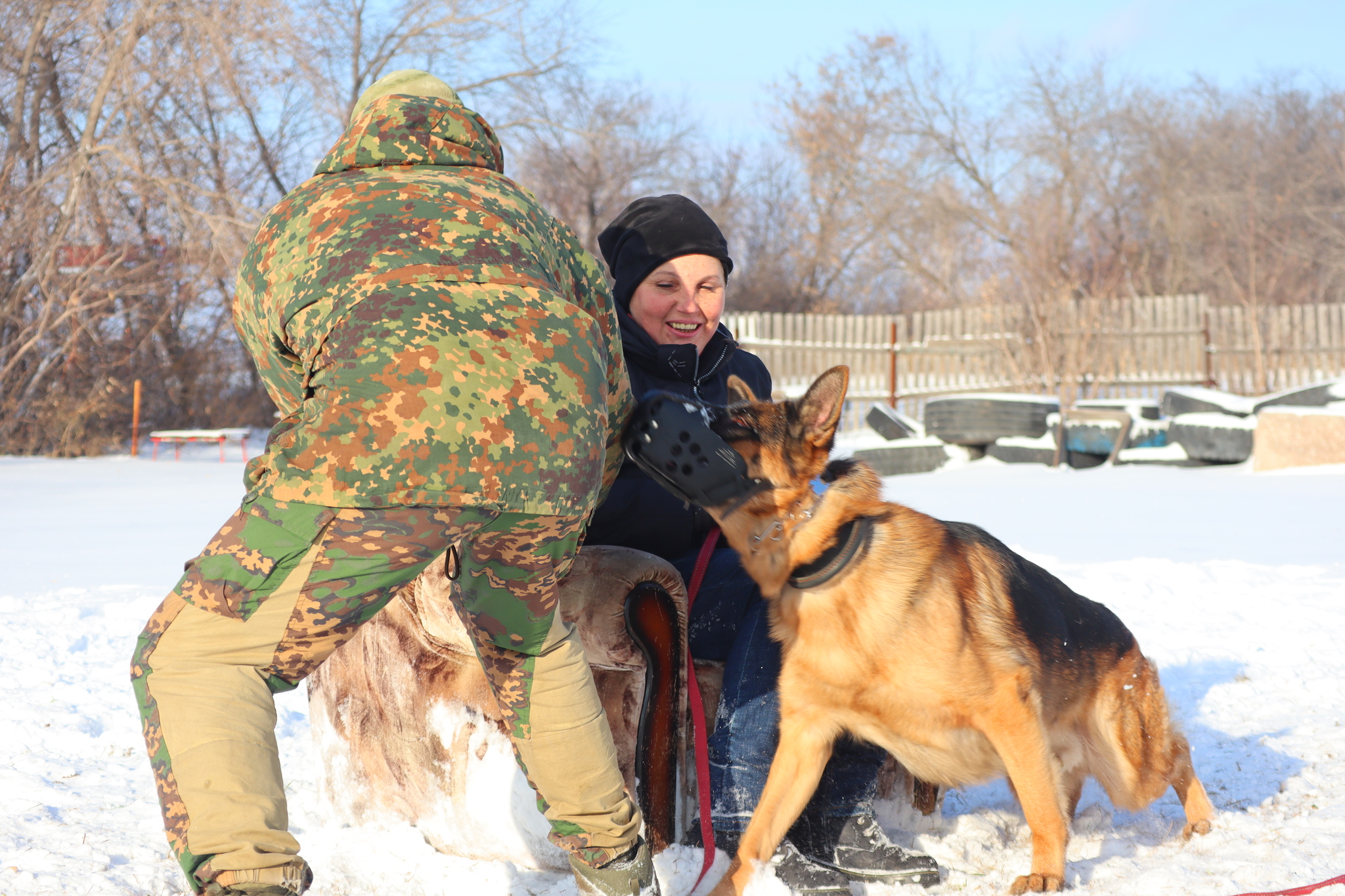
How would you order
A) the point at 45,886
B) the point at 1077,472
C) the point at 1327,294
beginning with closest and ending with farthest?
the point at 45,886 → the point at 1077,472 → the point at 1327,294

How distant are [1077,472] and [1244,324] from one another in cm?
996

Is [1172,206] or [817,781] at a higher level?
[1172,206]

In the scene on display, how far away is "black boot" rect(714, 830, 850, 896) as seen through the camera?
2436mm

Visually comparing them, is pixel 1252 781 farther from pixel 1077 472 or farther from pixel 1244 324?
pixel 1244 324

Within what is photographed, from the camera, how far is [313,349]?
5.18ft

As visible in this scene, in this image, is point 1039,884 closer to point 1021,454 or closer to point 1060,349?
point 1021,454

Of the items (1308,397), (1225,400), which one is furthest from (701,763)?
(1308,397)

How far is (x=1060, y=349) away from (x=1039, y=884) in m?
14.3

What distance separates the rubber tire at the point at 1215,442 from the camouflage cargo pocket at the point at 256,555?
11619 mm

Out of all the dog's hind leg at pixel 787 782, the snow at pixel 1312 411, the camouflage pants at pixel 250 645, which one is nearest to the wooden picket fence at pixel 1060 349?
the snow at pixel 1312 411

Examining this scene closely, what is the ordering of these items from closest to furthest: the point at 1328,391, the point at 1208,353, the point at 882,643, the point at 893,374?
1. the point at 882,643
2. the point at 1328,391
3. the point at 1208,353
4. the point at 893,374

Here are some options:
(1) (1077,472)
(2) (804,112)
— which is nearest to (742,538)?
(1) (1077,472)

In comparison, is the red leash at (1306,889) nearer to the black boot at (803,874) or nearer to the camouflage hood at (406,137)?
the black boot at (803,874)

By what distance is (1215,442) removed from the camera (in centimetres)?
1116
